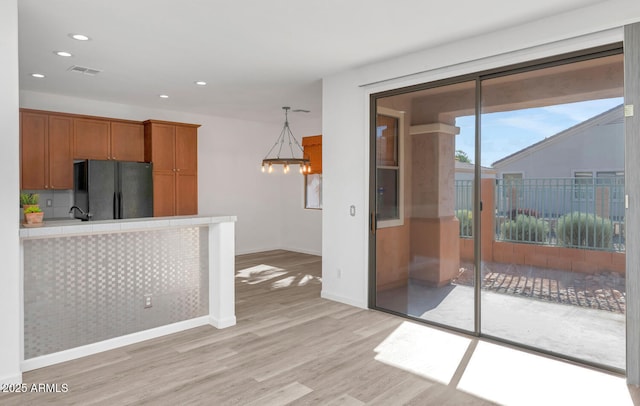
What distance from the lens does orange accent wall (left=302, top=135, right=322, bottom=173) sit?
7719mm

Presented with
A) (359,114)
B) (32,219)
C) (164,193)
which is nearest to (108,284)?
(32,219)

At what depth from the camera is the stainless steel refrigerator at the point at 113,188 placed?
578cm

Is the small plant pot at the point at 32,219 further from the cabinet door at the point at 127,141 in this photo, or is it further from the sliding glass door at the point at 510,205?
the cabinet door at the point at 127,141

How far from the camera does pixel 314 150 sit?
7863 mm

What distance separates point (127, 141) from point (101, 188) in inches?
36.5

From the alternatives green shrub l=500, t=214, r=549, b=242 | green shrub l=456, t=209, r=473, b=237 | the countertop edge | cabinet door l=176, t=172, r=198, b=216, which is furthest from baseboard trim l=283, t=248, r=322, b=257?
green shrub l=500, t=214, r=549, b=242

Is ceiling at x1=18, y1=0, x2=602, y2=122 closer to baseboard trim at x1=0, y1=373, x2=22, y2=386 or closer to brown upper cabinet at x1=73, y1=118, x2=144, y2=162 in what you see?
brown upper cabinet at x1=73, y1=118, x2=144, y2=162

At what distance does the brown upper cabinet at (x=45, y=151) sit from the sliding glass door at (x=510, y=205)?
14.1 ft

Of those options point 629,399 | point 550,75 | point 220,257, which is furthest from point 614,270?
point 220,257

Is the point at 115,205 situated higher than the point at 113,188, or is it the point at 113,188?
the point at 113,188

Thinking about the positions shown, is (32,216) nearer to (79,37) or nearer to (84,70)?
(79,37)

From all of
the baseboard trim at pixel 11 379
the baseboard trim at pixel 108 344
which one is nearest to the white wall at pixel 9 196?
the baseboard trim at pixel 11 379

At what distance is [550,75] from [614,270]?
1.56m

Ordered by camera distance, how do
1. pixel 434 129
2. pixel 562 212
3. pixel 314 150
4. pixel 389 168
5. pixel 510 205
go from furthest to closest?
pixel 314 150 → pixel 389 168 → pixel 434 129 → pixel 510 205 → pixel 562 212
